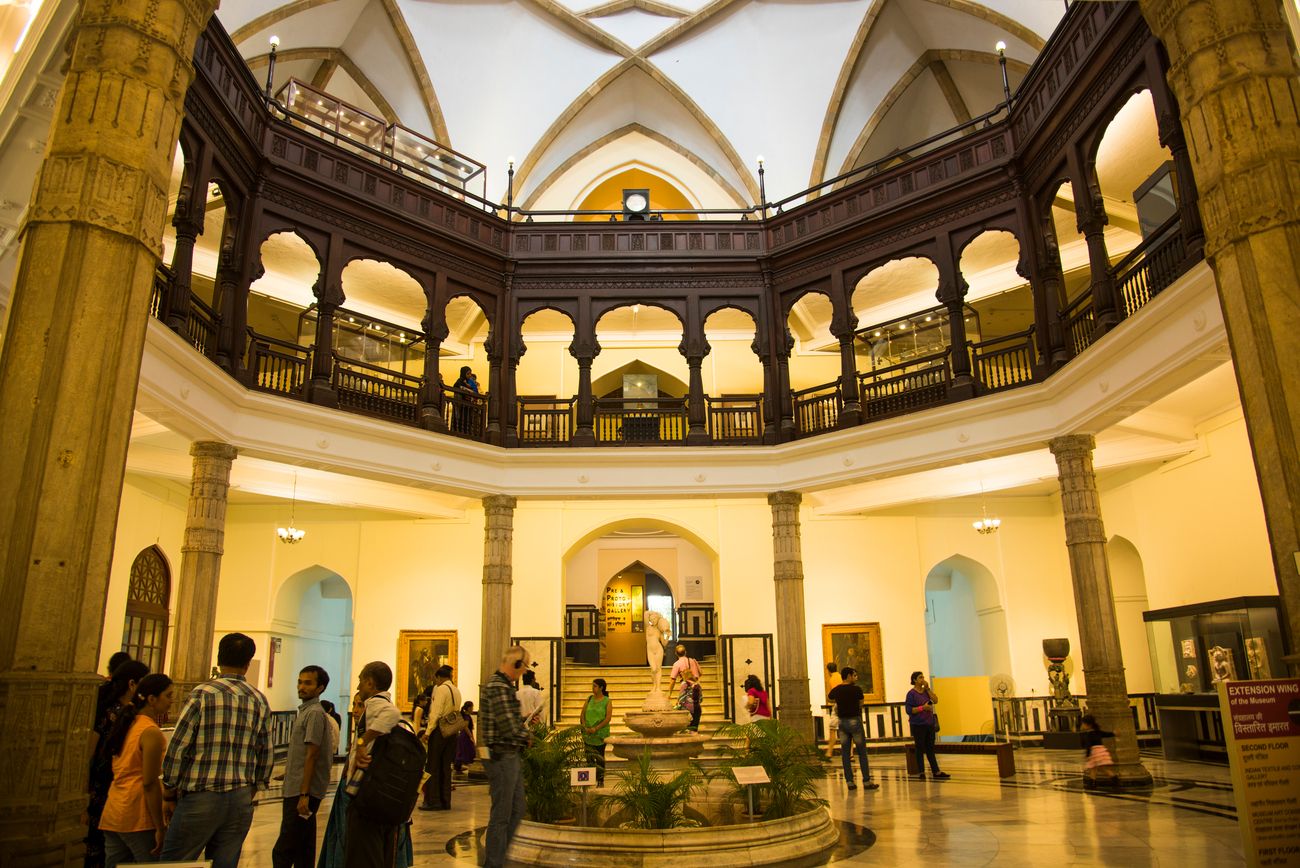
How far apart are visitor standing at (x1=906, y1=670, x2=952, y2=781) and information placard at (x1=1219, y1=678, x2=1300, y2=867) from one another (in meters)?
6.05

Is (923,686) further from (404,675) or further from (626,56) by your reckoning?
(626,56)

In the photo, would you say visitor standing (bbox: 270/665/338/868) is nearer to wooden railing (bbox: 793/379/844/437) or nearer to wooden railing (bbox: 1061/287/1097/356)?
wooden railing (bbox: 1061/287/1097/356)

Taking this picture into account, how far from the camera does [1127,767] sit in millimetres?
10320

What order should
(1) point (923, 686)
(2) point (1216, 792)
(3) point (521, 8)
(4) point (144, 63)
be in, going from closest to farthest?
(4) point (144, 63), (2) point (1216, 792), (1) point (923, 686), (3) point (521, 8)

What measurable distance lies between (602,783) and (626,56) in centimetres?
1723

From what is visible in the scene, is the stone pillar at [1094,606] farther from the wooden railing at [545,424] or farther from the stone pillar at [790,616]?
the wooden railing at [545,424]

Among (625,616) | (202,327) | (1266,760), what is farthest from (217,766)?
(625,616)

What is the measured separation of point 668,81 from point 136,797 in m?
19.4

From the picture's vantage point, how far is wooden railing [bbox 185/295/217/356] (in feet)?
37.7

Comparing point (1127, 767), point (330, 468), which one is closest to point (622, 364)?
point (330, 468)

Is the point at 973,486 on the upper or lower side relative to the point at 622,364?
lower

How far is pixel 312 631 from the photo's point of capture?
19.8m

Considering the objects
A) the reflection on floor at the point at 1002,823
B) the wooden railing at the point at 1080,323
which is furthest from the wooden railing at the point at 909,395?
the reflection on floor at the point at 1002,823

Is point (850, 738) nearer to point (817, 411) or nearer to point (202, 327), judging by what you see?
point (817, 411)
